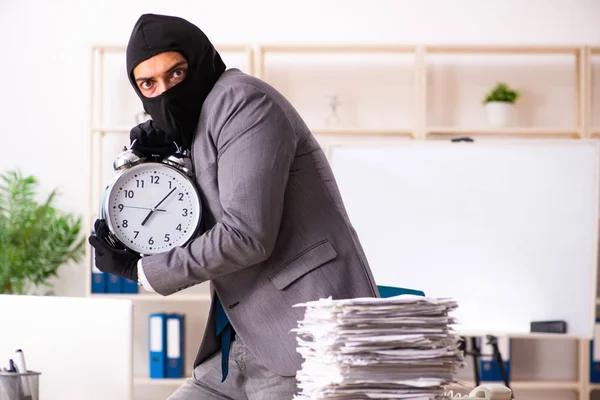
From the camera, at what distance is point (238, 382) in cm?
190

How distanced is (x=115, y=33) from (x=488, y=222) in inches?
97.5

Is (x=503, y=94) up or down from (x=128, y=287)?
up

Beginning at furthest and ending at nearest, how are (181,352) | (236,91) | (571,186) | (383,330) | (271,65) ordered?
(271,65)
(181,352)
(571,186)
(236,91)
(383,330)

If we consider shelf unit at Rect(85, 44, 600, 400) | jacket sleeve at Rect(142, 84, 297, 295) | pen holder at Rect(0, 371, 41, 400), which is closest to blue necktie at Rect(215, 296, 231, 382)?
jacket sleeve at Rect(142, 84, 297, 295)

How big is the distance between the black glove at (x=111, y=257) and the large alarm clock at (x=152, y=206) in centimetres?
2

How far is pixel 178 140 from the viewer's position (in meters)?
1.89

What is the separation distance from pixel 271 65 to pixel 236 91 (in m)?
3.15

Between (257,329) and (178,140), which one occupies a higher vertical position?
(178,140)

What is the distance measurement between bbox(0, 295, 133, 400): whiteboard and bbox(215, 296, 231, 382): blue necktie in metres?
0.21

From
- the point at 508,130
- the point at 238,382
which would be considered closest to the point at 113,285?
the point at 508,130

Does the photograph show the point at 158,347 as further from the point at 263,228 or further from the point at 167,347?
the point at 263,228

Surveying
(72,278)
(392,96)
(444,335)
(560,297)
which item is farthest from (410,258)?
(444,335)

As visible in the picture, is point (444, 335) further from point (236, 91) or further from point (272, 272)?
point (236, 91)

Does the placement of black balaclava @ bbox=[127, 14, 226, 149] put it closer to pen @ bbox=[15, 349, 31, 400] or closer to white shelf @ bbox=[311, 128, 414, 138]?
pen @ bbox=[15, 349, 31, 400]
